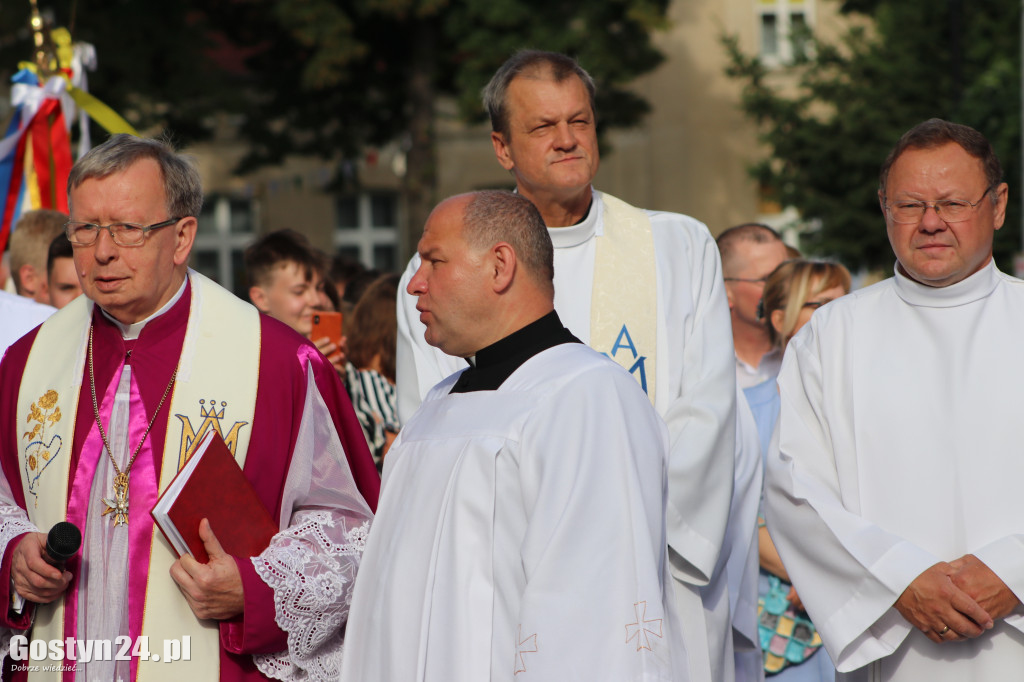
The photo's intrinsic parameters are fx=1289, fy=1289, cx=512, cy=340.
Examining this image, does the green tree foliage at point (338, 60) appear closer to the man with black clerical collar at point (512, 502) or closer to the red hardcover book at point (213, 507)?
the red hardcover book at point (213, 507)

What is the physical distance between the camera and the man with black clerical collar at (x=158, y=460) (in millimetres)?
3383

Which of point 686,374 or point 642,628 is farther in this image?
point 686,374

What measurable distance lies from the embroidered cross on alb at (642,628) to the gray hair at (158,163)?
5.58ft

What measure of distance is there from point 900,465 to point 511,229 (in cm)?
147

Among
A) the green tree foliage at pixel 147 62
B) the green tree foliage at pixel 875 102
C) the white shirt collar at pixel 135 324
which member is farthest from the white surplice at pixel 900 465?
the green tree foliage at pixel 147 62

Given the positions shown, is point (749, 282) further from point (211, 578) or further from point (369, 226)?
point (369, 226)

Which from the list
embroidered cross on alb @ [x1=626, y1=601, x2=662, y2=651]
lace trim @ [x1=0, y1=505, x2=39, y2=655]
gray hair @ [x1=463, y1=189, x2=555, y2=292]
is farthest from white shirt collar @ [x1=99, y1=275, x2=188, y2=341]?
embroidered cross on alb @ [x1=626, y1=601, x2=662, y2=651]

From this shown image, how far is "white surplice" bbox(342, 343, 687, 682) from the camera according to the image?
272 centimetres

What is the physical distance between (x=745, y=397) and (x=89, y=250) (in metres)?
2.68

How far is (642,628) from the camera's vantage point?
2.73 meters

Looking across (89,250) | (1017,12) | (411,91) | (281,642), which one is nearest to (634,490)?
(281,642)

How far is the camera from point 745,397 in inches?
201

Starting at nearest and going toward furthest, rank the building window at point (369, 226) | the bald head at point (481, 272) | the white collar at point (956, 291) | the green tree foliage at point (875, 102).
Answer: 1. the bald head at point (481, 272)
2. the white collar at point (956, 291)
3. the green tree foliage at point (875, 102)
4. the building window at point (369, 226)

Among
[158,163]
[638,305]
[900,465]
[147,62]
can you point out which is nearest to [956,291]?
[900,465]
